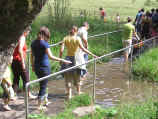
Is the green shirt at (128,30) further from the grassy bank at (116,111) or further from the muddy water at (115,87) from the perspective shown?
the grassy bank at (116,111)

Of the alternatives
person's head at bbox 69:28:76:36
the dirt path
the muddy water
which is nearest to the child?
the dirt path

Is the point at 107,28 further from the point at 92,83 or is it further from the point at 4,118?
the point at 4,118

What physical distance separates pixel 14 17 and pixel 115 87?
18.1ft

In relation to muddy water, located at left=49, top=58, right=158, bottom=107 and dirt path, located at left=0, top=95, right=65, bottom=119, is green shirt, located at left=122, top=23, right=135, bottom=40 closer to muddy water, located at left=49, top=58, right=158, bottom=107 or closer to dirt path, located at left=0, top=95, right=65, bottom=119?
muddy water, located at left=49, top=58, right=158, bottom=107

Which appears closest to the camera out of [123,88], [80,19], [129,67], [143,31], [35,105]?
[35,105]

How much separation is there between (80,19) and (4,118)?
12211mm

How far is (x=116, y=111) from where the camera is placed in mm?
6113

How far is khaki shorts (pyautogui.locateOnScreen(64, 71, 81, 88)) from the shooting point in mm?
5810

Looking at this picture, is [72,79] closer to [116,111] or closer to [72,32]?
[116,111]

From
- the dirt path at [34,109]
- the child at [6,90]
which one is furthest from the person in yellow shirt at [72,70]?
the child at [6,90]

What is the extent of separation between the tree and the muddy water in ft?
9.25

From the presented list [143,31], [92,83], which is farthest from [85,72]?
[143,31]

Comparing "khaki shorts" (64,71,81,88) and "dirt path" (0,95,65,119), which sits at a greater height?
"khaki shorts" (64,71,81,88)

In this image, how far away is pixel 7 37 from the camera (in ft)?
9.16
